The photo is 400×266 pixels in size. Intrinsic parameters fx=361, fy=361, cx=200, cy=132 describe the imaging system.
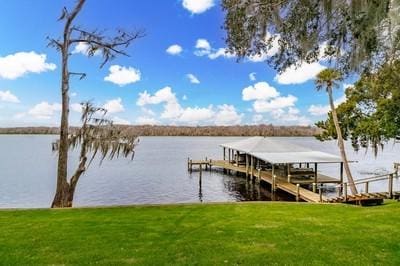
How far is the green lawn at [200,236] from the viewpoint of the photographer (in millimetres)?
5848

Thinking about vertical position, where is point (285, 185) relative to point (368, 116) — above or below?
below

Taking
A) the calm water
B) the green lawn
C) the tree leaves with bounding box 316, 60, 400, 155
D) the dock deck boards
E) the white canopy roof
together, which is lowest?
the calm water

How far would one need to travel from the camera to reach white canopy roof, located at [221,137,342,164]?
26270 mm

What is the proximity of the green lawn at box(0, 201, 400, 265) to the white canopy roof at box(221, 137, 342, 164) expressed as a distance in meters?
16.6

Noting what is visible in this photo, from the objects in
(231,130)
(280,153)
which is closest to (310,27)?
(280,153)

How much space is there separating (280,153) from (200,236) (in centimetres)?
2437

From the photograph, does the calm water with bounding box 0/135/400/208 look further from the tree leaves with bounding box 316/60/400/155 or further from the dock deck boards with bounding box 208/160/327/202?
the tree leaves with bounding box 316/60/400/155

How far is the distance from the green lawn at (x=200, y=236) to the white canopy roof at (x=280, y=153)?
1660 centimetres

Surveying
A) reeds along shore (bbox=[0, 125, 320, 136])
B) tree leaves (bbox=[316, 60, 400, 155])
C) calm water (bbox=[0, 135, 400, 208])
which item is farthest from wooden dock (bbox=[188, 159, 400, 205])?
reeds along shore (bbox=[0, 125, 320, 136])

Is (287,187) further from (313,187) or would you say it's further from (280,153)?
(280,153)

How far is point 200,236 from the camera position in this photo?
7.09m

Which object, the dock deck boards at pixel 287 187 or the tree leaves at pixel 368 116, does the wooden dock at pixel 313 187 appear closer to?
the dock deck boards at pixel 287 187

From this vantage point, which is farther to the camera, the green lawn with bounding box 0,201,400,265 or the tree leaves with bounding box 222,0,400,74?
the tree leaves with bounding box 222,0,400,74

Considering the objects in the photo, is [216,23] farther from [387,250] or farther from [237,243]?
[387,250]
